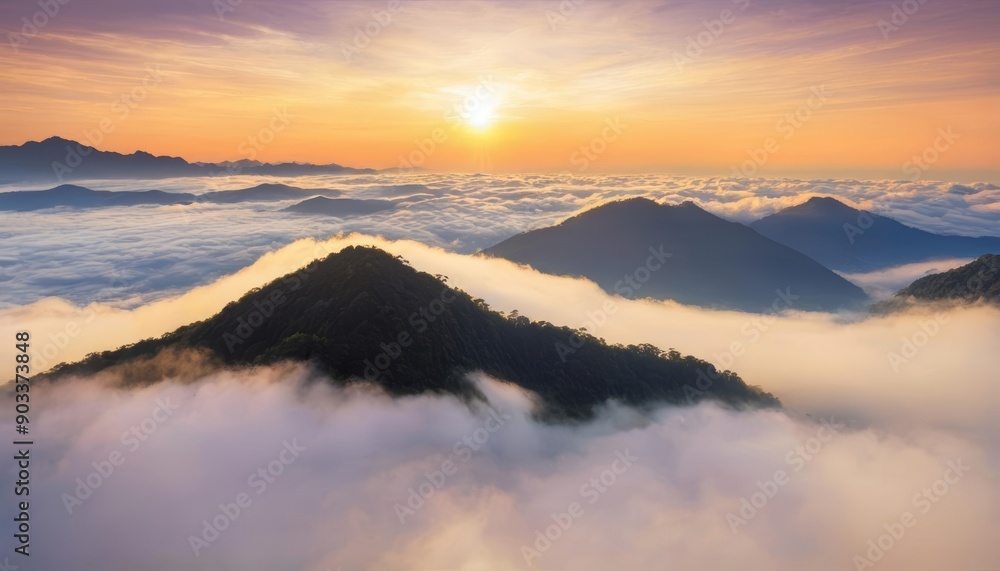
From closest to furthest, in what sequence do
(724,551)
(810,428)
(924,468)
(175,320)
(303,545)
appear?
(303,545), (724,551), (924,468), (810,428), (175,320)

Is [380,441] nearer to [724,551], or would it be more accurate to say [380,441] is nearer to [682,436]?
[724,551]

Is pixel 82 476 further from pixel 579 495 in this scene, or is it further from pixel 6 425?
pixel 579 495

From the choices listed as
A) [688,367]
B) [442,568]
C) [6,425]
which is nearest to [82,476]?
[6,425]

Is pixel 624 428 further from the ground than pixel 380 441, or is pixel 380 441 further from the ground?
pixel 380 441

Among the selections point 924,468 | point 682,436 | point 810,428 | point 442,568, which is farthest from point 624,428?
point 924,468

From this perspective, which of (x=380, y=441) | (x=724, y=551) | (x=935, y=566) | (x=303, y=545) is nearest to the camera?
(x=303, y=545)

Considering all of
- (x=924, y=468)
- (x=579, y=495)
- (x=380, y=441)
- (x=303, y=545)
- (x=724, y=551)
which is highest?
(x=380, y=441)

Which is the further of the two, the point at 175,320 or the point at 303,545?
the point at 175,320
